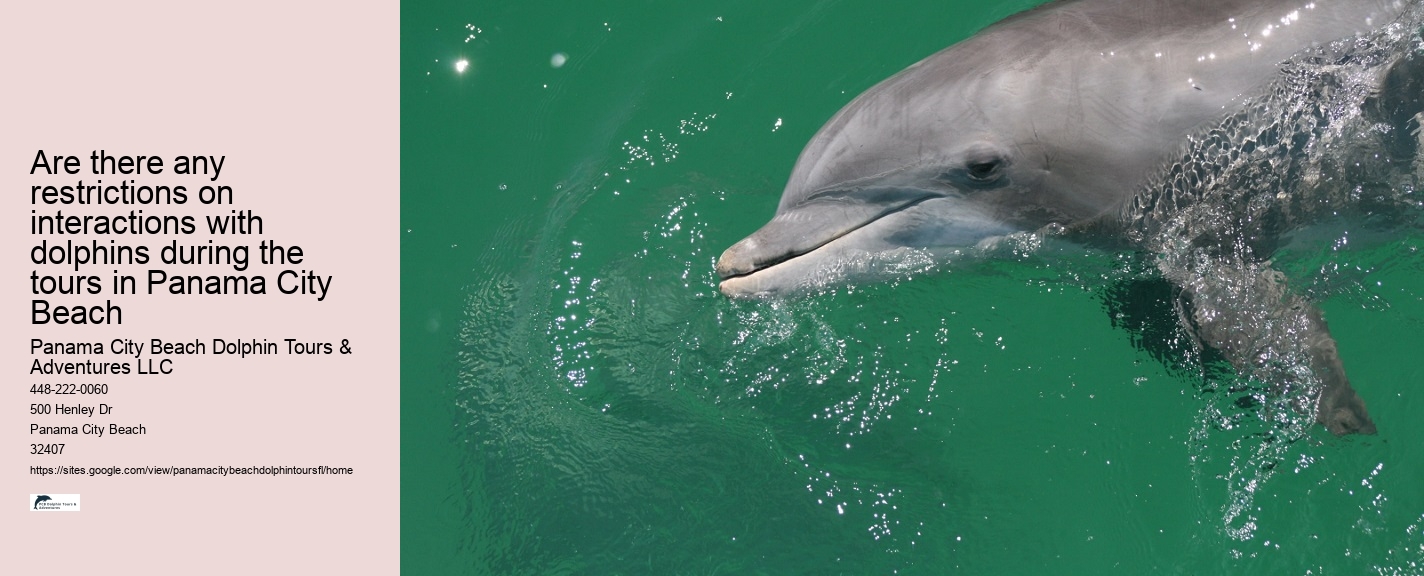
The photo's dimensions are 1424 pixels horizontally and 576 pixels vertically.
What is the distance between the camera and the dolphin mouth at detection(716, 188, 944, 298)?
5066mm

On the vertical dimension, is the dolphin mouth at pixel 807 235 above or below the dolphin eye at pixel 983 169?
below

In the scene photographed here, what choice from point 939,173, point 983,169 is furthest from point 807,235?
point 983,169

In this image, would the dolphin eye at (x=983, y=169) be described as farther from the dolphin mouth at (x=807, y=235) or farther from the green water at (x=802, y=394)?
the green water at (x=802, y=394)

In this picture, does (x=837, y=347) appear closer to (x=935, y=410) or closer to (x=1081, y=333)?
(x=935, y=410)

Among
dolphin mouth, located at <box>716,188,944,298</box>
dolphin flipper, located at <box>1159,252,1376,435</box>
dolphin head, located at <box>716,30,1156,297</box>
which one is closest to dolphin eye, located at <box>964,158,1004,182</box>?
dolphin head, located at <box>716,30,1156,297</box>

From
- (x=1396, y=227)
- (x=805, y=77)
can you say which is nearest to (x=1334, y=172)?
(x=1396, y=227)

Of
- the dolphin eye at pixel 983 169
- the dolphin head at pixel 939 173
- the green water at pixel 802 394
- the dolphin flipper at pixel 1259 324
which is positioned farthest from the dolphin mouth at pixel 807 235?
the dolphin flipper at pixel 1259 324

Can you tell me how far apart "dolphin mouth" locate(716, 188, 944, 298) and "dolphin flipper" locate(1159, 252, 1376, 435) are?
4.96 ft

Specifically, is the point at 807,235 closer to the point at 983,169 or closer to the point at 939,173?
the point at 939,173

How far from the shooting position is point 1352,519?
513 cm

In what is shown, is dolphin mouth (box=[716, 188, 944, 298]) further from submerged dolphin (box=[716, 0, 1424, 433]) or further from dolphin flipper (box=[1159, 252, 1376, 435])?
dolphin flipper (box=[1159, 252, 1376, 435])

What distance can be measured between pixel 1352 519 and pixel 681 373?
341 centimetres

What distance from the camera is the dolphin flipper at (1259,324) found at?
16.6 ft

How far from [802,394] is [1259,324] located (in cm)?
227
